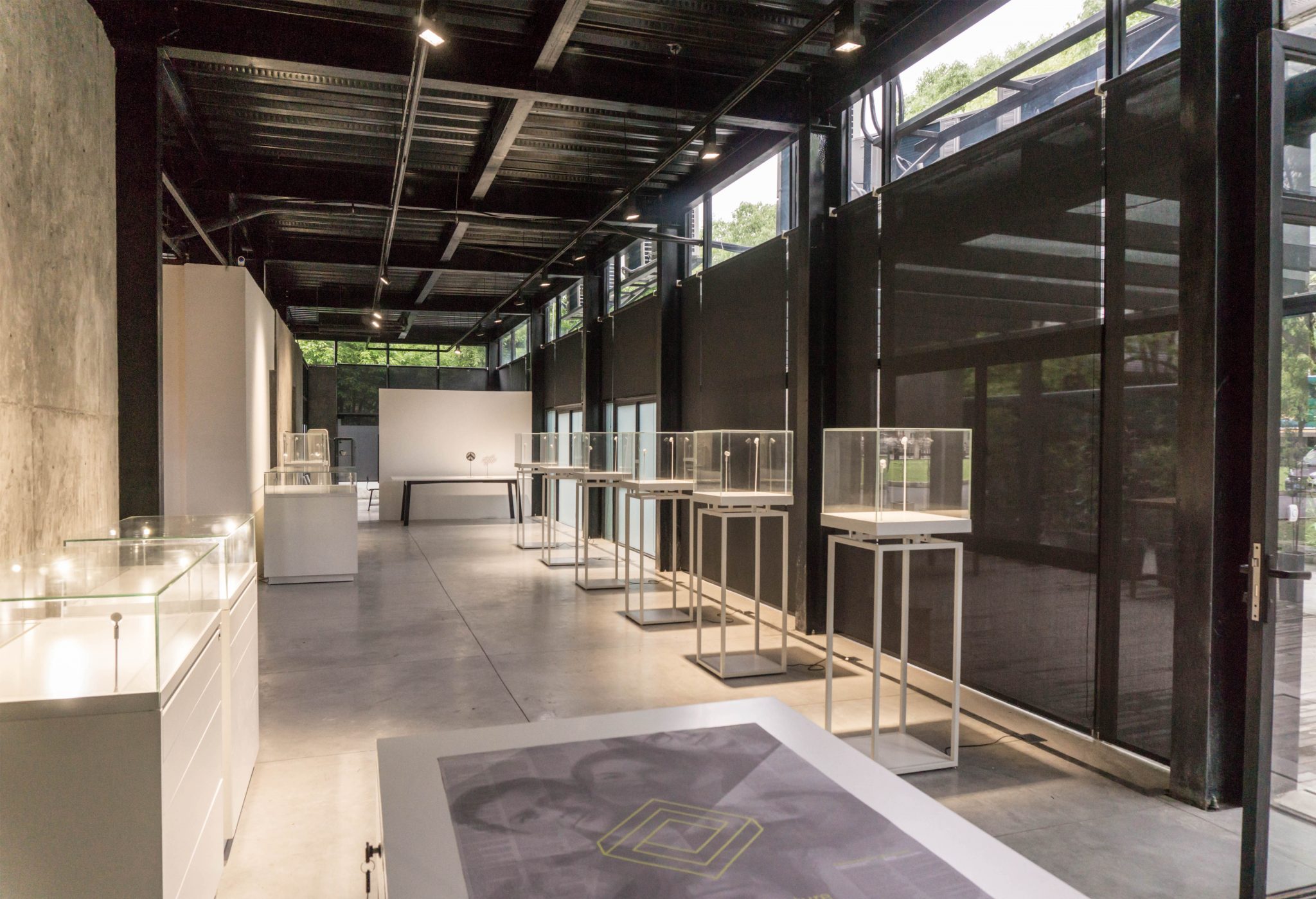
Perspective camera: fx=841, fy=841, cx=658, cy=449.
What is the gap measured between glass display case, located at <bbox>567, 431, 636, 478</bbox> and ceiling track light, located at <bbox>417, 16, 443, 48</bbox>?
5.14 m

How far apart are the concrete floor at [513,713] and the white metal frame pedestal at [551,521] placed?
50.3 inches

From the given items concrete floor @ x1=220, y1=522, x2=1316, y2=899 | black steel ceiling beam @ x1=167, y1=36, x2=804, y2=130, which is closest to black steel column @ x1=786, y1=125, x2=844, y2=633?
black steel ceiling beam @ x1=167, y1=36, x2=804, y2=130

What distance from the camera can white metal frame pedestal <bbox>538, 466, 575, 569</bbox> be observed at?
1050 centimetres

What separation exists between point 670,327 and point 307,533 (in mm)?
4667

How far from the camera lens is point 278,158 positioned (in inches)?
328

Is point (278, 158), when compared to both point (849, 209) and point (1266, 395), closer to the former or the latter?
point (849, 209)

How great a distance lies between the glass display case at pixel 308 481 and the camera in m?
9.42

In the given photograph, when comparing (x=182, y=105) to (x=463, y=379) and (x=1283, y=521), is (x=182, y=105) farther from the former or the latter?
(x=463, y=379)

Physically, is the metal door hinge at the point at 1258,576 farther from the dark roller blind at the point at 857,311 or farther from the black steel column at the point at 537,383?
the black steel column at the point at 537,383

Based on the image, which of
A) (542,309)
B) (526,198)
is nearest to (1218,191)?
(526,198)

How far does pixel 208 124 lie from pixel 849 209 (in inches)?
218

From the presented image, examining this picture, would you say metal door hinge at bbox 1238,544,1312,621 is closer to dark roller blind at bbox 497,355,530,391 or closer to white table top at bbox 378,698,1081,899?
white table top at bbox 378,698,1081,899

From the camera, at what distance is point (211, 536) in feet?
11.1

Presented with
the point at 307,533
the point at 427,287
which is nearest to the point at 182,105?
the point at 307,533
